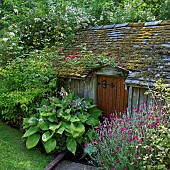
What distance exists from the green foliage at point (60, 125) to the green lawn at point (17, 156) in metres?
0.25

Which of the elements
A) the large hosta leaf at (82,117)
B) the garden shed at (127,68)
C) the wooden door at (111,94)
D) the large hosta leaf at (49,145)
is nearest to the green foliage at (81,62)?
the garden shed at (127,68)

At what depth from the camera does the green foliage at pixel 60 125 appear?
16.4 feet

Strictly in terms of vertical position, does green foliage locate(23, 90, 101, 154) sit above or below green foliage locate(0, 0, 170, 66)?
below

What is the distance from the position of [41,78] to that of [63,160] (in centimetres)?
223

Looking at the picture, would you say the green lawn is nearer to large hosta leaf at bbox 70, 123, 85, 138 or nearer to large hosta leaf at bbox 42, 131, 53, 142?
large hosta leaf at bbox 42, 131, 53, 142

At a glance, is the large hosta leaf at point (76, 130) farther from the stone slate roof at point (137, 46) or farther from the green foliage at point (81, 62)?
the stone slate roof at point (137, 46)

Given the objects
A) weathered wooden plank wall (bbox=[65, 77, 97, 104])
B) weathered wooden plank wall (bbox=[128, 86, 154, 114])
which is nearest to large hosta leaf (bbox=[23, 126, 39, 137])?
weathered wooden plank wall (bbox=[65, 77, 97, 104])

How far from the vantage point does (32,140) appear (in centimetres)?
514

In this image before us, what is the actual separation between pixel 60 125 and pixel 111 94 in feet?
5.22

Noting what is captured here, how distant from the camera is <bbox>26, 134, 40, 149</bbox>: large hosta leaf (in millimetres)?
5090

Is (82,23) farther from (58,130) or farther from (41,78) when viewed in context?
(58,130)

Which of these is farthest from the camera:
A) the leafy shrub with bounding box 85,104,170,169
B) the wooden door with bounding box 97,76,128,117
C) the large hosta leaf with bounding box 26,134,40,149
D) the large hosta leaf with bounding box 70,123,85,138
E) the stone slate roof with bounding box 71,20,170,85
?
the wooden door with bounding box 97,76,128,117

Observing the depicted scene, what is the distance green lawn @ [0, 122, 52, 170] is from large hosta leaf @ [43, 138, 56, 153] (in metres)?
0.30

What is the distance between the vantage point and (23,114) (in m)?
6.04
